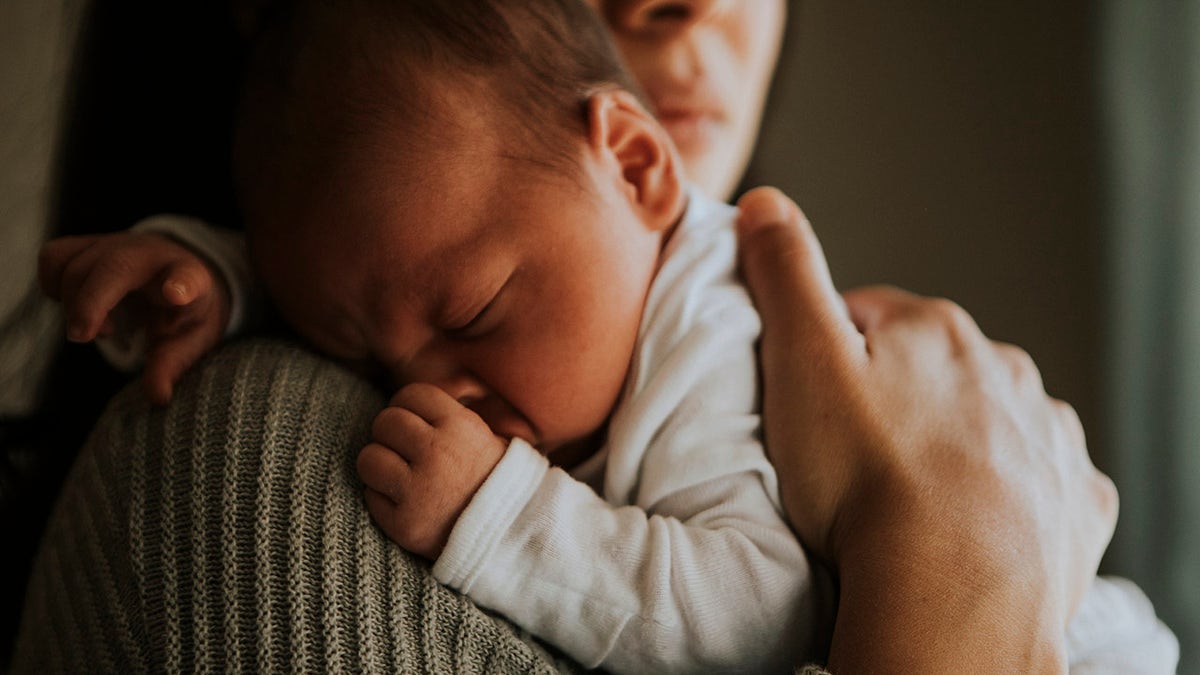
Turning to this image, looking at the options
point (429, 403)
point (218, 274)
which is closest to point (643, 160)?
point (429, 403)

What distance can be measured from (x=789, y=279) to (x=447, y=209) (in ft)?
1.26

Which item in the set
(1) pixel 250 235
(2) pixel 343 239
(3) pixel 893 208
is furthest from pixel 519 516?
(3) pixel 893 208

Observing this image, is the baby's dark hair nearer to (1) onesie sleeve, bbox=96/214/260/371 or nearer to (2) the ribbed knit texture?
(1) onesie sleeve, bbox=96/214/260/371

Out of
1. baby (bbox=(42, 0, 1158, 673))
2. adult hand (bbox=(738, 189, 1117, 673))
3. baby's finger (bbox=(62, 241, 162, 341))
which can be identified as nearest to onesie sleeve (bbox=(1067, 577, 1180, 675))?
adult hand (bbox=(738, 189, 1117, 673))

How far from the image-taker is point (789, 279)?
3.26 feet

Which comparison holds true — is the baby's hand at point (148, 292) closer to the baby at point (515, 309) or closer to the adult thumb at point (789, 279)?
the baby at point (515, 309)

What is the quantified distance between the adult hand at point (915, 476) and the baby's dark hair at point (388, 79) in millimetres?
294

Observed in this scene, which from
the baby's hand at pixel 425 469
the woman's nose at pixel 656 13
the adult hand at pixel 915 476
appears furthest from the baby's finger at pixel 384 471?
the woman's nose at pixel 656 13

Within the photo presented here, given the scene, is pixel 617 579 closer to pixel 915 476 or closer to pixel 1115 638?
pixel 915 476

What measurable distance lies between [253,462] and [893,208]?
1940mm

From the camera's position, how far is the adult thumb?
95 centimetres

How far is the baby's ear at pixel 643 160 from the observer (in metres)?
1.00

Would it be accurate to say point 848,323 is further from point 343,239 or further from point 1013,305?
point 1013,305

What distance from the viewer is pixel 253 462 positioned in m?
0.73
